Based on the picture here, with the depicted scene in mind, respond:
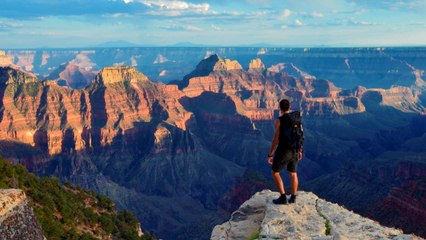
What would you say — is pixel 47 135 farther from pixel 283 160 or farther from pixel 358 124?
pixel 358 124

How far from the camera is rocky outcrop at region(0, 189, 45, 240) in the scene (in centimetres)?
1656

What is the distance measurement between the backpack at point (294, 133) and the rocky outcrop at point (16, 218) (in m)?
11.0

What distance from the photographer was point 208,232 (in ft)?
243

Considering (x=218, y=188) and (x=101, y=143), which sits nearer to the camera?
(x=218, y=188)

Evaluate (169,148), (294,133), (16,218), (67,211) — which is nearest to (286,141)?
(294,133)

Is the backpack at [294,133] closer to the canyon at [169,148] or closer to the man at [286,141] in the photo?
the man at [286,141]

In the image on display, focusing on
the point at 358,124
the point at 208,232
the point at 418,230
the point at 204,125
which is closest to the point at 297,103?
the point at 358,124

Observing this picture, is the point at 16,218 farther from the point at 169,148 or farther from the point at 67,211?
the point at 169,148

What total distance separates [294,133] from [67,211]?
2050cm

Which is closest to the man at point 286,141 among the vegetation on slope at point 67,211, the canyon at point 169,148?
the vegetation on slope at point 67,211

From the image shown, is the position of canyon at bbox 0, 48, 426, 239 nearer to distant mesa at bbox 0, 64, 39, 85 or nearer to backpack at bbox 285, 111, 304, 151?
distant mesa at bbox 0, 64, 39, 85

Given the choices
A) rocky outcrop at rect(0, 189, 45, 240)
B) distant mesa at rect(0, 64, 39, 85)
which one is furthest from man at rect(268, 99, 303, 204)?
distant mesa at rect(0, 64, 39, 85)

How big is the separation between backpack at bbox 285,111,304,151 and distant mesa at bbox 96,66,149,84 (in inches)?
5242

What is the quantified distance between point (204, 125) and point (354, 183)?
80557 millimetres
